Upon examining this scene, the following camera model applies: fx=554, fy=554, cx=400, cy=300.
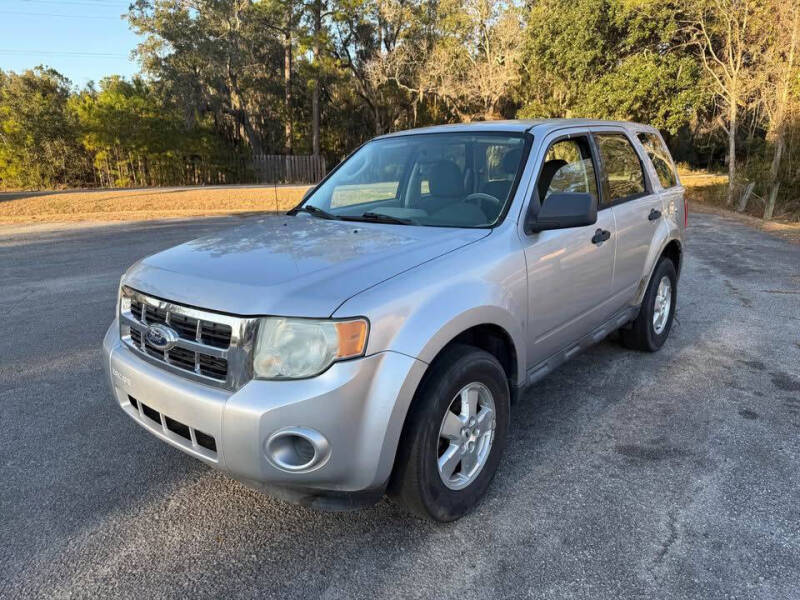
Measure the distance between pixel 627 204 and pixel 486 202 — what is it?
1.50 meters

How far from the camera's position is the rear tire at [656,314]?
4.57 metres

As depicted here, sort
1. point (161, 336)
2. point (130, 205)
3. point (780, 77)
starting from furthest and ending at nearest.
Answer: point (130, 205), point (780, 77), point (161, 336)

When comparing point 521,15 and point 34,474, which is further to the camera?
point 521,15

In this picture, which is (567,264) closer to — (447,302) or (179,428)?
(447,302)

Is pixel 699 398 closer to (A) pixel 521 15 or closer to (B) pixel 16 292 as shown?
(B) pixel 16 292

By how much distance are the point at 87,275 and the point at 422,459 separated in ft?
24.0

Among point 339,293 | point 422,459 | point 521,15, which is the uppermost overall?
point 521,15

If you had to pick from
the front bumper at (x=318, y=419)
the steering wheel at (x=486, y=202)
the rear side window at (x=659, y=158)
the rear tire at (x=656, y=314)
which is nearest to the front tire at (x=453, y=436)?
the front bumper at (x=318, y=419)

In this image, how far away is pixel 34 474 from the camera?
3.08 metres

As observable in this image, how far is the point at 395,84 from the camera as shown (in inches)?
1320

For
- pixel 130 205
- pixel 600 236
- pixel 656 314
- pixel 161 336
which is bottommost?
pixel 130 205

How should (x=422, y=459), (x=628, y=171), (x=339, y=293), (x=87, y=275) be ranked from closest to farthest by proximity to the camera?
(x=339, y=293) → (x=422, y=459) → (x=628, y=171) → (x=87, y=275)

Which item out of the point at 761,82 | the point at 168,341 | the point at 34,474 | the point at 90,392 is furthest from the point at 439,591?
the point at 761,82

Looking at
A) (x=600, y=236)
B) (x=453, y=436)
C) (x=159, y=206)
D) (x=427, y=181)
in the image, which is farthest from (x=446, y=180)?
(x=159, y=206)
